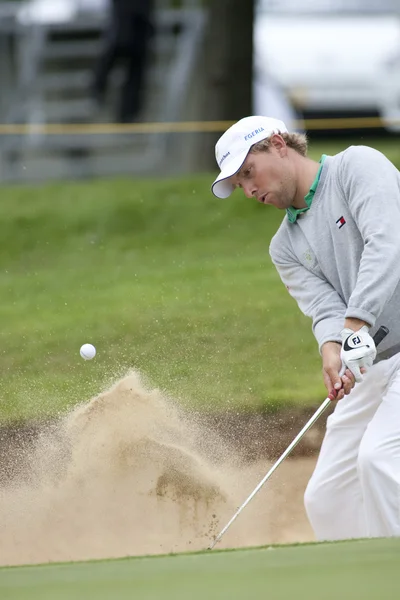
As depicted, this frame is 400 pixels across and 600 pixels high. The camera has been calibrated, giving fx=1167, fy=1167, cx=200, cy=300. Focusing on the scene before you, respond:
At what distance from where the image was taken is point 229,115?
12.0 metres

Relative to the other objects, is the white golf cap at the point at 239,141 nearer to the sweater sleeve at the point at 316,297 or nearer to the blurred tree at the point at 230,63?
the sweater sleeve at the point at 316,297

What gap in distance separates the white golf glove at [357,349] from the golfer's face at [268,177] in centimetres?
64

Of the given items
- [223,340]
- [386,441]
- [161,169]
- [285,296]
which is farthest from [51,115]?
[386,441]

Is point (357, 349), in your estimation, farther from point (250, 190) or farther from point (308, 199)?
point (250, 190)

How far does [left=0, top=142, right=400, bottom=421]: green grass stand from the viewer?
23.2 feet


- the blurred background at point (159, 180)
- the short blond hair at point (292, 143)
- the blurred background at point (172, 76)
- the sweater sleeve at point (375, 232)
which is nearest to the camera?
the sweater sleeve at point (375, 232)

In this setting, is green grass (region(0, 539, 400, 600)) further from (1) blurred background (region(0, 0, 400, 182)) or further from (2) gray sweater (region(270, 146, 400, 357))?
(1) blurred background (region(0, 0, 400, 182))

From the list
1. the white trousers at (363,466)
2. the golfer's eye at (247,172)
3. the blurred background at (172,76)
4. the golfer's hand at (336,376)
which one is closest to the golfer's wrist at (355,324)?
the golfer's hand at (336,376)

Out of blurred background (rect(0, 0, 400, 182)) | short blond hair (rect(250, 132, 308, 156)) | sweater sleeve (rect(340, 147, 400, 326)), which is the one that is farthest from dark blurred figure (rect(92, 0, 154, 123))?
sweater sleeve (rect(340, 147, 400, 326))

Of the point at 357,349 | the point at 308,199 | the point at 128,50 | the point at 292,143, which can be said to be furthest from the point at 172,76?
the point at 357,349

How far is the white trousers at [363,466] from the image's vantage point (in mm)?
4504

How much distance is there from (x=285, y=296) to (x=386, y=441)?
14.3 ft

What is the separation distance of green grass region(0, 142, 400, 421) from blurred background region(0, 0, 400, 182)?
701 millimetres

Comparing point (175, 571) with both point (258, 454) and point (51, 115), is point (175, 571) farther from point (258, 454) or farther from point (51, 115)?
point (51, 115)
